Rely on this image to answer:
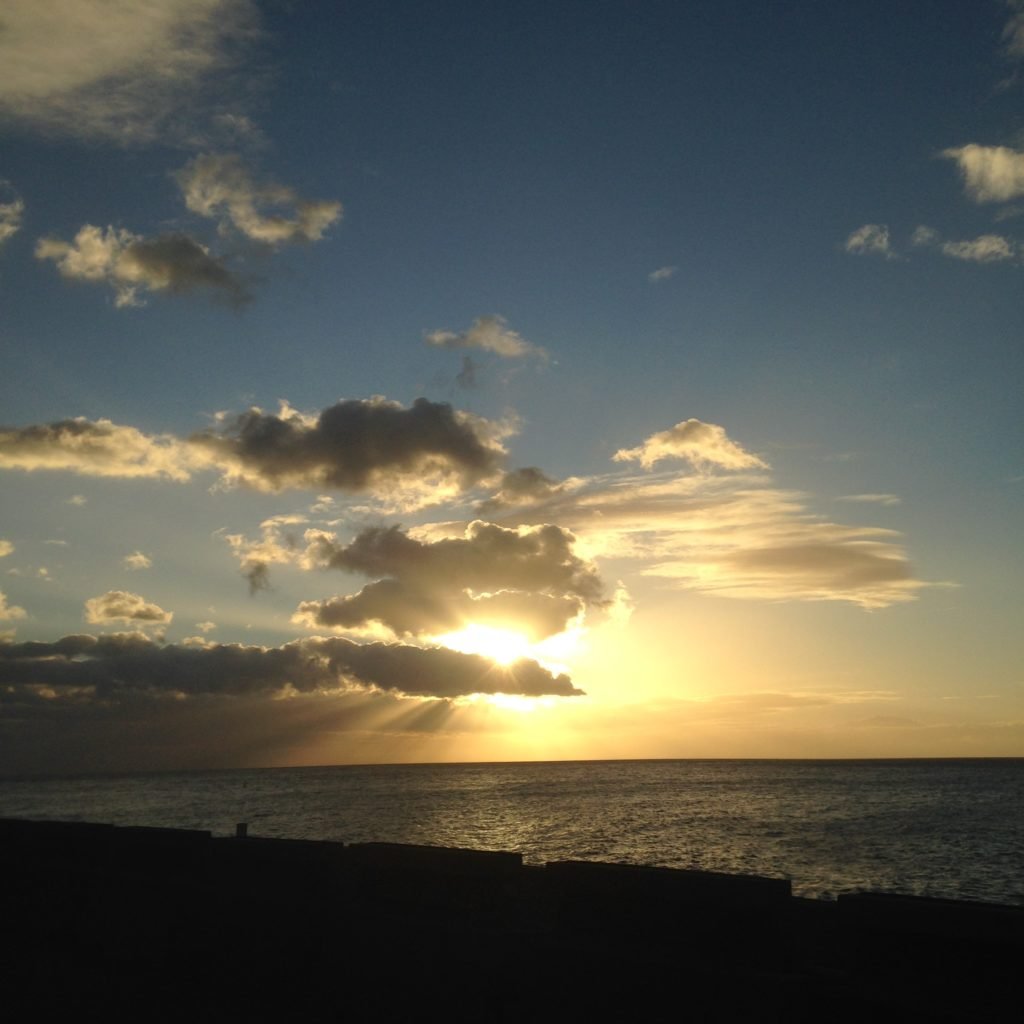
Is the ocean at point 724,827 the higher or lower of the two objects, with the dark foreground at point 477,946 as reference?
lower

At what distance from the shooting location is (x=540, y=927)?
1552cm

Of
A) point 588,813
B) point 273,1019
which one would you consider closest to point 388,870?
point 273,1019

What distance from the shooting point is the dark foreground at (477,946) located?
32.6 feet

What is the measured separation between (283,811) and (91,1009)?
104m

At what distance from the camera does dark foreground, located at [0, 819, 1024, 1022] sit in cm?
995

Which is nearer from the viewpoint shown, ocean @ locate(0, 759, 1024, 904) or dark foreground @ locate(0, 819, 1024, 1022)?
dark foreground @ locate(0, 819, 1024, 1022)

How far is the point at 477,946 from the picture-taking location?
42.7 ft

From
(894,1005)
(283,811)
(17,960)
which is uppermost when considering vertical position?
(894,1005)

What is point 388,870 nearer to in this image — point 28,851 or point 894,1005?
point 894,1005

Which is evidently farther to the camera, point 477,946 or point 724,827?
point 724,827

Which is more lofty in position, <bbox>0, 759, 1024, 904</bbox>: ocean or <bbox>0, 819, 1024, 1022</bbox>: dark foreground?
<bbox>0, 819, 1024, 1022</bbox>: dark foreground

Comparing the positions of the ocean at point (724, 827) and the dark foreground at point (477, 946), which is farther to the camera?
the ocean at point (724, 827)

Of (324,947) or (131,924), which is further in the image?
(131,924)

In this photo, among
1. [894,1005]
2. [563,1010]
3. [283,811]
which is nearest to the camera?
[894,1005]
